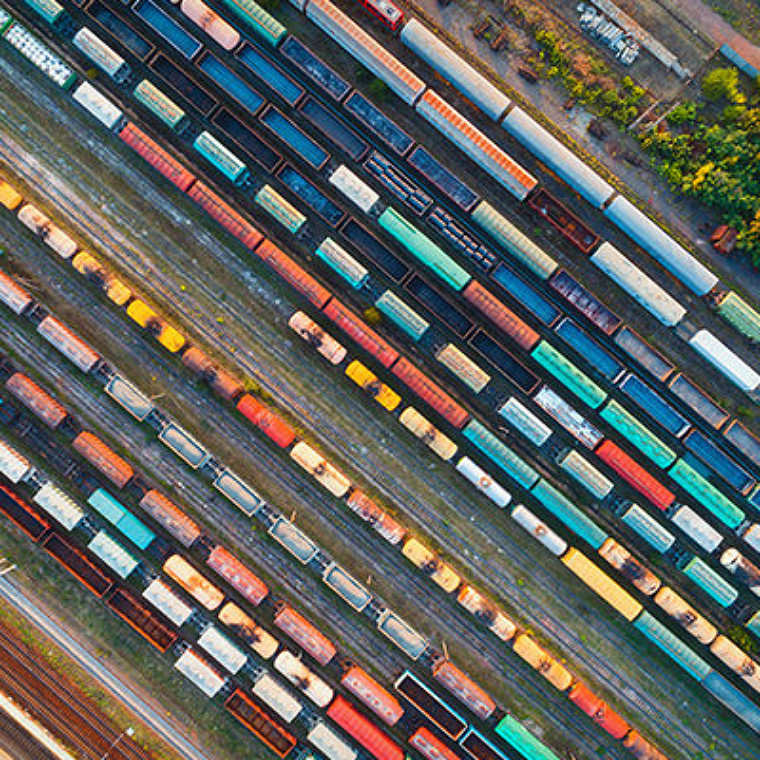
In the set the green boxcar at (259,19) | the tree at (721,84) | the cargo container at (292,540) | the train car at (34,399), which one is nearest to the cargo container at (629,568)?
the cargo container at (292,540)

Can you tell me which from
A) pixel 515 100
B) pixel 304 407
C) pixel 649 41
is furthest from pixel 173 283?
pixel 649 41

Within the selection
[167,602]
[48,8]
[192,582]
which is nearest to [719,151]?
[192,582]

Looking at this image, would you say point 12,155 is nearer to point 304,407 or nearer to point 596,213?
point 304,407

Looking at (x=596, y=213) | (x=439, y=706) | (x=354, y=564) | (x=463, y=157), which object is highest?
(x=596, y=213)

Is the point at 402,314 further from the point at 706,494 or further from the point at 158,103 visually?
the point at 706,494

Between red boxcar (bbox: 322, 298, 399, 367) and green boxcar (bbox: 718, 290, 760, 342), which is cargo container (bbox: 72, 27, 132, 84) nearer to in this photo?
red boxcar (bbox: 322, 298, 399, 367)
